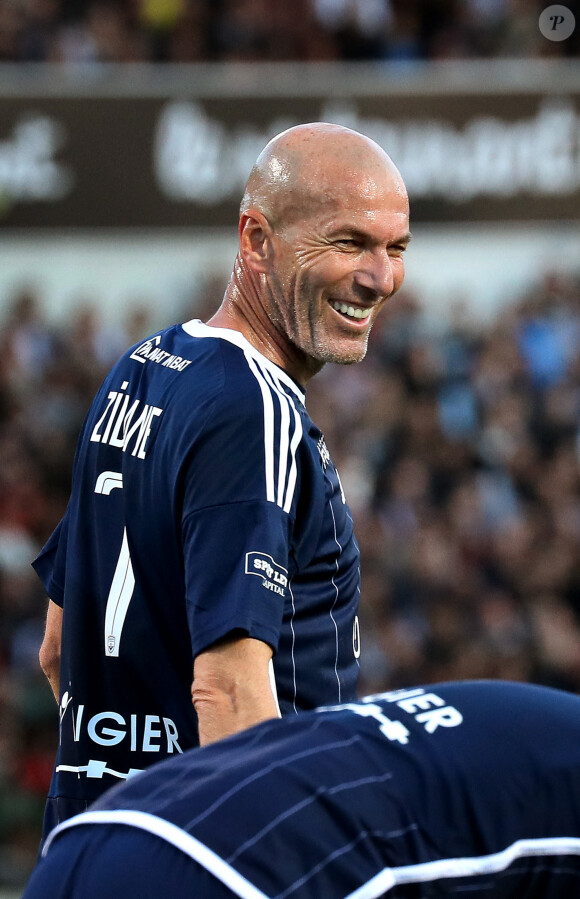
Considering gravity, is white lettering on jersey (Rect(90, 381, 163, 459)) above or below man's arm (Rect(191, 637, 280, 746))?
above

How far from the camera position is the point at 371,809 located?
1608 mm

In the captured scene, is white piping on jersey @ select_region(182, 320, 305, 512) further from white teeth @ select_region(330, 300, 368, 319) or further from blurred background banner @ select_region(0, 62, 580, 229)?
blurred background banner @ select_region(0, 62, 580, 229)

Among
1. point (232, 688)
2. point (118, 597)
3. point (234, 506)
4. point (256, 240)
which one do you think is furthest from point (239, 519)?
point (256, 240)

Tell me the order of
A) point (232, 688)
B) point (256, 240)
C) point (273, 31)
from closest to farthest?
point (232, 688), point (256, 240), point (273, 31)

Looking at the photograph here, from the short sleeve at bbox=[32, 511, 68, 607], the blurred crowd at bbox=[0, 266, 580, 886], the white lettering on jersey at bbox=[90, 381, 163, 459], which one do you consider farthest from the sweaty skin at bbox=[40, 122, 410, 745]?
the blurred crowd at bbox=[0, 266, 580, 886]

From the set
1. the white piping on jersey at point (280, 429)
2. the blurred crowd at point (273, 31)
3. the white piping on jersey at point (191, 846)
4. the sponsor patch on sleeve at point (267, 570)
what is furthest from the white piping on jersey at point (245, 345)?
the blurred crowd at point (273, 31)

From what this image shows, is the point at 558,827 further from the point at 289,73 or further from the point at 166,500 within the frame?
the point at 289,73

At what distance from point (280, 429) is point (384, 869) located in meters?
0.91

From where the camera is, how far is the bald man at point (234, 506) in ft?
7.29

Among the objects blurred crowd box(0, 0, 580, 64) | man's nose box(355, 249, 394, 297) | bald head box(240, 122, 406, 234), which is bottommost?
man's nose box(355, 249, 394, 297)

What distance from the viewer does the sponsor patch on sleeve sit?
7.23 ft

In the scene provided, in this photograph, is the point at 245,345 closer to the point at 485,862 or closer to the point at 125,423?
the point at 125,423

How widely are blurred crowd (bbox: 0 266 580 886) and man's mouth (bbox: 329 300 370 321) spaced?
548 cm

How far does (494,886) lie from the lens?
164 cm
